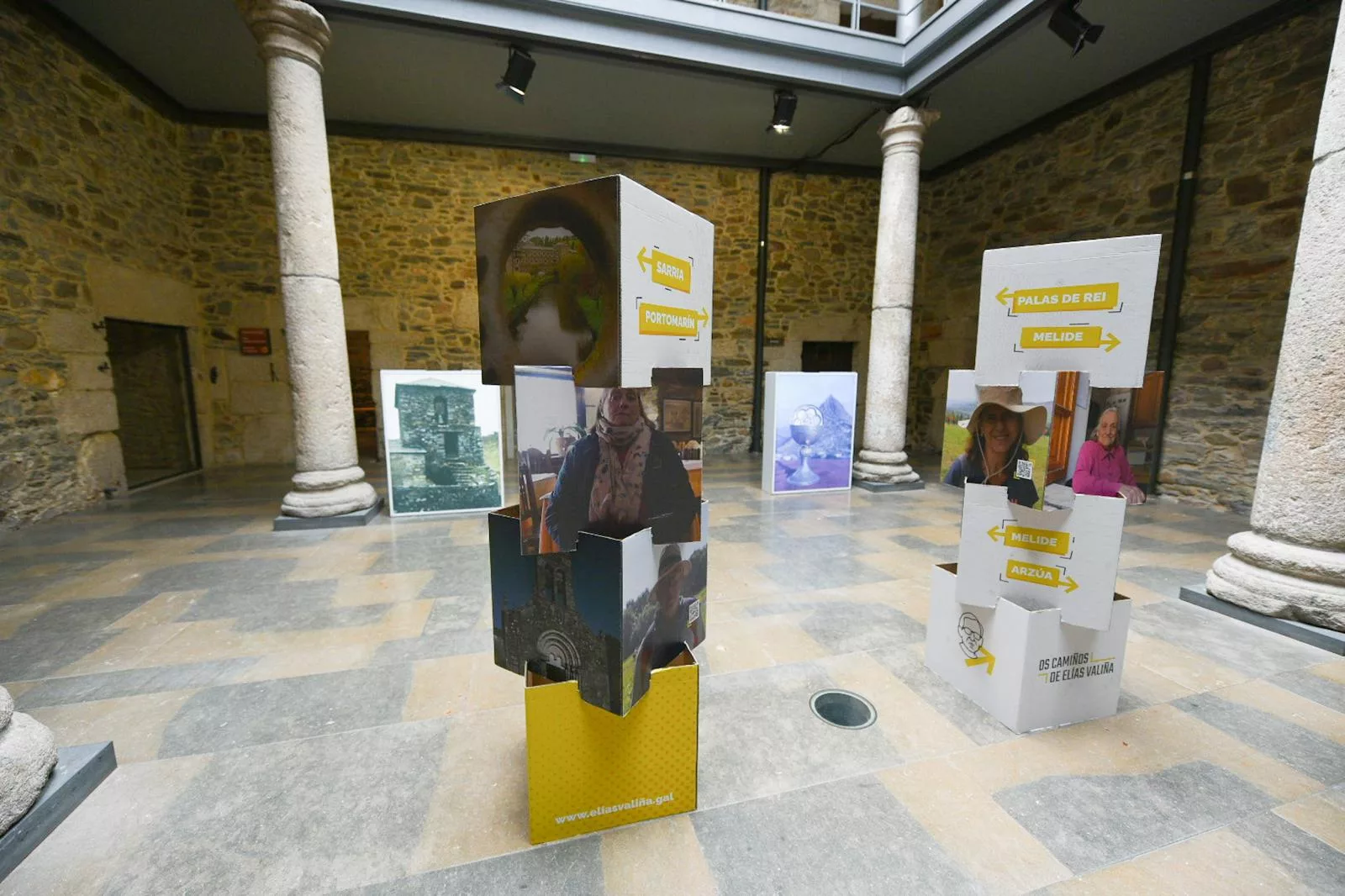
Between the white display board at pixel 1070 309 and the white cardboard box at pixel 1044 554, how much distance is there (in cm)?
41

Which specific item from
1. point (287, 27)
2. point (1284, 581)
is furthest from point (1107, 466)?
point (287, 27)

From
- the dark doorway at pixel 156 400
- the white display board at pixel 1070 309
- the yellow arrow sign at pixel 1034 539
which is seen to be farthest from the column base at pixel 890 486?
the dark doorway at pixel 156 400

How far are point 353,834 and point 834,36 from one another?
234 inches

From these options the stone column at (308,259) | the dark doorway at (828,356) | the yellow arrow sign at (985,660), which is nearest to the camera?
the yellow arrow sign at (985,660)

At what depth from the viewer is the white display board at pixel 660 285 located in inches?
44.2

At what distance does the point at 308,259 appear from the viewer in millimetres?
3832

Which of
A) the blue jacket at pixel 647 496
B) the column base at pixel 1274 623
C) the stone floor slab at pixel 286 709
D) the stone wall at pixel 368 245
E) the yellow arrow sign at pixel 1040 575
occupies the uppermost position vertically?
the stone wall at pixel 368 245

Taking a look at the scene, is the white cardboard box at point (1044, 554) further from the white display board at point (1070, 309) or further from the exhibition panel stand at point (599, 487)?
the exhibition panel stand at point (599, 487)

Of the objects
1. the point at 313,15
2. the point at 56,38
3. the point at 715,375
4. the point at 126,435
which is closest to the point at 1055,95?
the point at 715,375

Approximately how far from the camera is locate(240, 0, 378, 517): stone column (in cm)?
363

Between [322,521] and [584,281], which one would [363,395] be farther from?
[584,281]

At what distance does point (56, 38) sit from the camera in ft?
14.0

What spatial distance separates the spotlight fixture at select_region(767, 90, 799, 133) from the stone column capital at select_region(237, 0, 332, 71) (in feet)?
11.6

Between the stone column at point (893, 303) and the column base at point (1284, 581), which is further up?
the stone column at point (893, 303)
